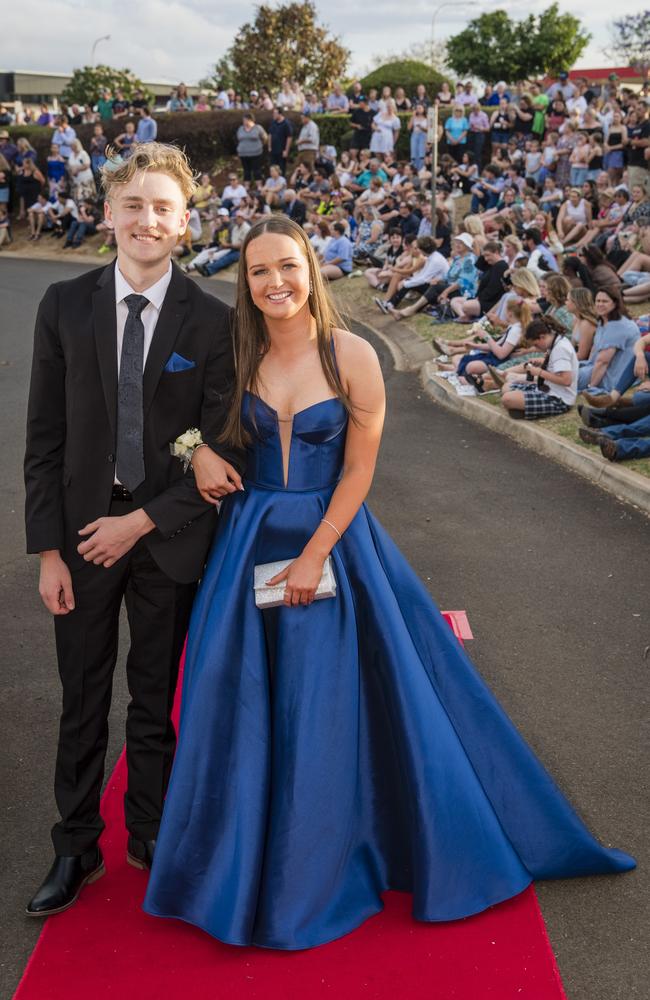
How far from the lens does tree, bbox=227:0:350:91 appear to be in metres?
45.8

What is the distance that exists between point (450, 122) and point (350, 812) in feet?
75.7

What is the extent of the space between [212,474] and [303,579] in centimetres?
43

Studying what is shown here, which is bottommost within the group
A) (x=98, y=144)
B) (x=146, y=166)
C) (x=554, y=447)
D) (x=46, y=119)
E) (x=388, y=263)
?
(x=554, y=447)

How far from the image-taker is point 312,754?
301cm

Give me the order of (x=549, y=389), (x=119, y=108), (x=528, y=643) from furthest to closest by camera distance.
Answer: (x=119, y=108) → (x=549, y=389) → (x=528, y=643)

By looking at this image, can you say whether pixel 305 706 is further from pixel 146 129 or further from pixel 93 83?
pixel 93 83

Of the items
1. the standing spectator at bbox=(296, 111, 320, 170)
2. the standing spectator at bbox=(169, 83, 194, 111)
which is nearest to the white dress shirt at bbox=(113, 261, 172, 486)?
the standing spectator at bbox=(296, 111, 320, 170)

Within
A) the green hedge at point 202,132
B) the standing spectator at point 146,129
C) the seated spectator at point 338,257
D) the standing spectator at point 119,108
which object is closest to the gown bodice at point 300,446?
the seated spectator at point 338,257

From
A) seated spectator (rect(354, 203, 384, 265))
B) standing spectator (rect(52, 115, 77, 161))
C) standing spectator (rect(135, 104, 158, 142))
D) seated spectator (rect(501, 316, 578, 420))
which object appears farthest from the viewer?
standing spectator (rect(52, 115, 77, 161))

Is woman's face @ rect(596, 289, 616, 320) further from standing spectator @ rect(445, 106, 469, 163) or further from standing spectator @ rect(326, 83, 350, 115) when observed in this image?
standing spectator @ rect(326, 83, 350, 115)

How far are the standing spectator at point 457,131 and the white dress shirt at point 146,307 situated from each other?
22382 millimetres

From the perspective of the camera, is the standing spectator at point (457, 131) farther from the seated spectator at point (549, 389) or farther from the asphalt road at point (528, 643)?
the asphalt road at point (528, 643)

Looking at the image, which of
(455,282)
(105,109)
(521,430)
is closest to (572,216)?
(455,282)

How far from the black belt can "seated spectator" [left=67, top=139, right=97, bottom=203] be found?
27.2 meters
